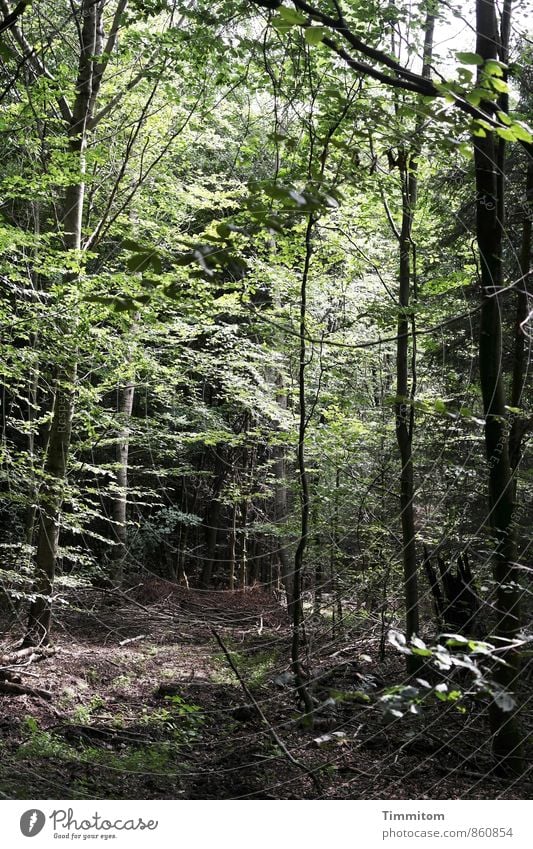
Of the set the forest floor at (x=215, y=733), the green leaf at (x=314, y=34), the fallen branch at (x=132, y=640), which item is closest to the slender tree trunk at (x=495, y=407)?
the forest floor at (x=215, y=733)

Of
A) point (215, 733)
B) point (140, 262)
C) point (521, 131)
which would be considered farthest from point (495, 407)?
point (215, 733)

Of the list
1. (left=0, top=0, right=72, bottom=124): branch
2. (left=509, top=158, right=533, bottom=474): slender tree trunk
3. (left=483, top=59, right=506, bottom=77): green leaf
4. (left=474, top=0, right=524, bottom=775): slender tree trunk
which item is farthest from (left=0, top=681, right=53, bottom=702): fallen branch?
(left=483, top=59, right=506, bottom=77): green leaf

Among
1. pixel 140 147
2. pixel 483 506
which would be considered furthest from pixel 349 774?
pixel 140 147

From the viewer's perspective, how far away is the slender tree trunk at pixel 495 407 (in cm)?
263

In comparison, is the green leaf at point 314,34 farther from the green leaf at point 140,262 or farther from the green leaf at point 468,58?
the green leaf at point 140,262

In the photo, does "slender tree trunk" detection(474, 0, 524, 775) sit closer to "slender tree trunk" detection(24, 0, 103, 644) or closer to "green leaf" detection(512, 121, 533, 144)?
"green leaf" detection(512, 121, 533, 144)

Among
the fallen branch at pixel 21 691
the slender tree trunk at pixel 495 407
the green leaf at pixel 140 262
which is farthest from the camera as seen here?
the fallen branch at pixel 21 691

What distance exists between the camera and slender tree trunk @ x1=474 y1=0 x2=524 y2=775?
104 inches

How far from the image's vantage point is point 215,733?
428 centimetres

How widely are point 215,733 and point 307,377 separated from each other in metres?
3.07

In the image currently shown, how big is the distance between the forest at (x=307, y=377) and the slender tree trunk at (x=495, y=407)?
0.01 metres

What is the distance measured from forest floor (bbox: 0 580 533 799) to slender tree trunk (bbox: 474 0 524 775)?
23cm

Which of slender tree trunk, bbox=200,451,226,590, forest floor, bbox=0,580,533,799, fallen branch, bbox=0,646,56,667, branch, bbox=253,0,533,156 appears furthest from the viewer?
slender tree trunk, bbox=200,451,226,590
